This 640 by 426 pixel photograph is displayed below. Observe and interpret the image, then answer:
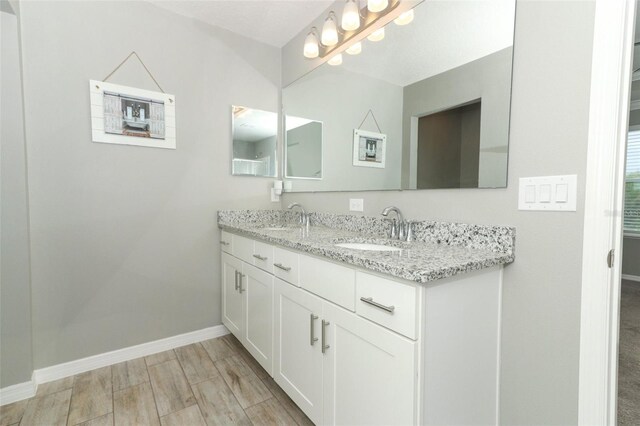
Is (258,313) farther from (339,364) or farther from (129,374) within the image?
(129,374)

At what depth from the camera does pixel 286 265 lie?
1.47 meters

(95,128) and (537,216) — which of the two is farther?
(95,128)

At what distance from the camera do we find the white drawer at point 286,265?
140cm

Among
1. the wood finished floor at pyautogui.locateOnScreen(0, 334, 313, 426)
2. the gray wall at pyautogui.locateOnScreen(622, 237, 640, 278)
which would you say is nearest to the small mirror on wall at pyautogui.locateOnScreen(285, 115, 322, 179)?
the wood finished floor at pyautogui.locateOnScreen(0, 334, 313, 426)

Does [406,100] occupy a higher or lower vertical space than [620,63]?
higher

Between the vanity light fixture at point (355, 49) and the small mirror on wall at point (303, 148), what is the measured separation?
0.51 meters

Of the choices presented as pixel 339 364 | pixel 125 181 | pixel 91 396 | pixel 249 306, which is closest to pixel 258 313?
pixel 249 306

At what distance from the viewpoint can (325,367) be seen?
1234 millimetres

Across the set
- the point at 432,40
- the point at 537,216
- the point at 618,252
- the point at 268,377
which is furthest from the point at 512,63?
the point at 268,377

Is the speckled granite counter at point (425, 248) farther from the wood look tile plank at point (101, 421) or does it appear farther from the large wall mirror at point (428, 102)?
the wood look tile plank at point (101, 421)

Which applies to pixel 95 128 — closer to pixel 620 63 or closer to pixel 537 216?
pixel 537 216

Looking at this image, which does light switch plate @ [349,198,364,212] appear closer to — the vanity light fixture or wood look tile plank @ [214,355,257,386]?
the vanity light fixture

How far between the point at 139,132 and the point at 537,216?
221cm

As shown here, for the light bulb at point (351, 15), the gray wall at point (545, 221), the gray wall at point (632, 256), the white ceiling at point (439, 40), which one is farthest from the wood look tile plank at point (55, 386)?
the gray wall at point (632, 256)
